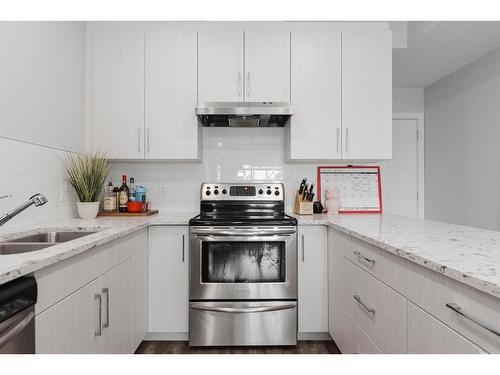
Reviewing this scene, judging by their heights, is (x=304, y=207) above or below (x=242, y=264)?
above

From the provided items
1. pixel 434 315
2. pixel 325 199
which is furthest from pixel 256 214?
pixel 434 315

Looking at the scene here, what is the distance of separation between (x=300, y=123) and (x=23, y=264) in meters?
2.05

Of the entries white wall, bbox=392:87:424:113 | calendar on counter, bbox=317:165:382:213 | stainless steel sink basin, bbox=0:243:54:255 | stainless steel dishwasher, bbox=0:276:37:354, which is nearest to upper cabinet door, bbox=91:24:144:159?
stainless steel sink basin, bbox=0:243:54:255

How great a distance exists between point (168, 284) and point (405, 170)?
3.12 meters

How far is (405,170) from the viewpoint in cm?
403

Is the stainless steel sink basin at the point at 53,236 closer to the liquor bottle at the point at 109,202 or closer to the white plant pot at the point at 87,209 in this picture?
the white plant pot at the point at 87,209

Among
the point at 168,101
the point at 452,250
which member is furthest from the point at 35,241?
the point at 452,250

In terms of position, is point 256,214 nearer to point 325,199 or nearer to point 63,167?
point 325,199

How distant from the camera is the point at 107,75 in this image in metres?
2.54

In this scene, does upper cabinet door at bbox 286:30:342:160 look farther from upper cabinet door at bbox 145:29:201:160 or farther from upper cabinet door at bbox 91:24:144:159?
upper cabinet door at bbox 91:24:144:159

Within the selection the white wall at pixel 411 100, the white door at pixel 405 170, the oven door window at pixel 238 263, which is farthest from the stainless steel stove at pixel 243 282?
the white wall at pixel 411 100

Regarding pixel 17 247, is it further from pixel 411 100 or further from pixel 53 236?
pixel 411 100

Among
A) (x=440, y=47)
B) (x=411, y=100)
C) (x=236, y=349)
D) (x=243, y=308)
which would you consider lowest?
(x=236, y=349)

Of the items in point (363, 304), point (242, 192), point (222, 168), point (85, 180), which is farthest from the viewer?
point (222, 168)
